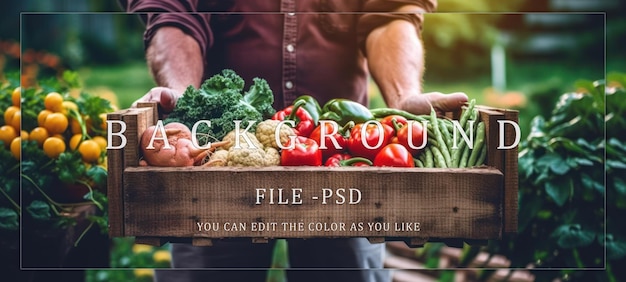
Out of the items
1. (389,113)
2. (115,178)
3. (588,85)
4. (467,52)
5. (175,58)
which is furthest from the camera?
(467,52)

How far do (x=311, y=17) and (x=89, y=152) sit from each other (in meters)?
0.85

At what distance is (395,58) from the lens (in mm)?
A: 2299

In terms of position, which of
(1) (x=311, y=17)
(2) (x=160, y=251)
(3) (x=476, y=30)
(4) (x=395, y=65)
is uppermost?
(3) (x=476, y=30)

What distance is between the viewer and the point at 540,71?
3.95m

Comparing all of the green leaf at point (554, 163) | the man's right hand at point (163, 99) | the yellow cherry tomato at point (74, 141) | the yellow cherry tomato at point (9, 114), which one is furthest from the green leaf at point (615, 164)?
the yellow cherry tomato at point (9, 114)

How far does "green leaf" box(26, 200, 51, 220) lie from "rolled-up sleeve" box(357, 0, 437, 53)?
1.15 meters

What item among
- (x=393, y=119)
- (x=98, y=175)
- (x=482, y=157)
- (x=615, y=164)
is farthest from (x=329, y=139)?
(x=615, y=164)

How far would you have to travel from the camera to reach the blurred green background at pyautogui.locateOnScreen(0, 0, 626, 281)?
2.92 metres

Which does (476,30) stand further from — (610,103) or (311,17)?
(311,17)

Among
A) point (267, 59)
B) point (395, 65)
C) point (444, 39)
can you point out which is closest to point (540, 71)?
point (444, 39)

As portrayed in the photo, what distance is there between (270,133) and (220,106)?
16 cm

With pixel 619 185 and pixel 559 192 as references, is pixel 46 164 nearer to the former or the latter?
pixel 559 192

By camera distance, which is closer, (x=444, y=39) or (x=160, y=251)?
(x=160, y=251)

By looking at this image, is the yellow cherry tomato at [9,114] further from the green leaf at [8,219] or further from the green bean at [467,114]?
the green bean at [467,114]
